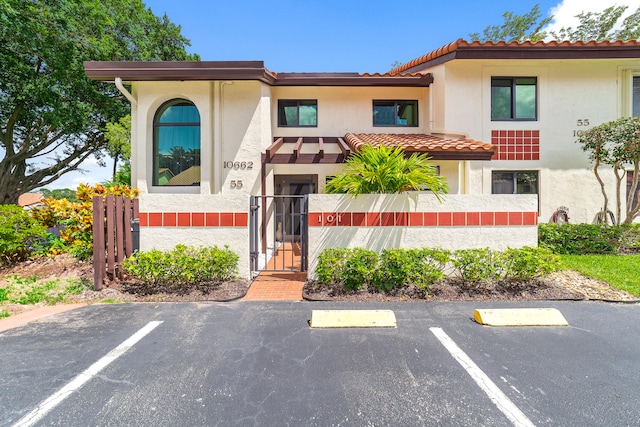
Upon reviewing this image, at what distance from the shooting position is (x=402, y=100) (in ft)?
33.8

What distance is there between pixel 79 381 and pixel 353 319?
10.6 ft

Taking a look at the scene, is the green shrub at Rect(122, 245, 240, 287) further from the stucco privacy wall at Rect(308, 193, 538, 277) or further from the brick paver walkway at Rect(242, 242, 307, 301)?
the stucco privacy wall at Rect(308, 193, 538, 277)

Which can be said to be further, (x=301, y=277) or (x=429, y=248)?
(x=301, y=277)

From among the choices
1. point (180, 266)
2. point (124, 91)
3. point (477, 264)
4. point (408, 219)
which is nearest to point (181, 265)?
point (180, 266)

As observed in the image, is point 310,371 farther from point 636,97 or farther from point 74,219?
point 636,97

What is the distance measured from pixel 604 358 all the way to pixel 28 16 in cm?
Answer: 2215

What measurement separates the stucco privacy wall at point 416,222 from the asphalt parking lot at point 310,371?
67.3 inches

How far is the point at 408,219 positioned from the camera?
589cm

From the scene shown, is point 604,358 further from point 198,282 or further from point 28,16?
point 28,16

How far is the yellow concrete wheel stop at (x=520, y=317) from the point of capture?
A: 4.15 m

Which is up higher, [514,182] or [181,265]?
[514,182]

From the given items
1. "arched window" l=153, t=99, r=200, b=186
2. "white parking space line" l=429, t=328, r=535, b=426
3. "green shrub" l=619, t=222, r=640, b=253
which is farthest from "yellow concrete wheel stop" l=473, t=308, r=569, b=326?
"arched window" l=153, t=99, r=200, b=186

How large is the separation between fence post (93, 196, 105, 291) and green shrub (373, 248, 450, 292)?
525 centimetres

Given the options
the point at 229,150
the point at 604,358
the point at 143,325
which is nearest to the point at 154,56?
the point at 229,150
